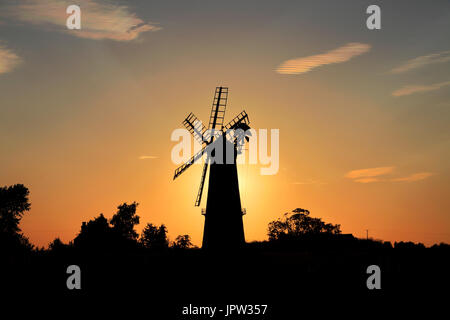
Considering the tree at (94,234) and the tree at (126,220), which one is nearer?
the tree at (94,234)

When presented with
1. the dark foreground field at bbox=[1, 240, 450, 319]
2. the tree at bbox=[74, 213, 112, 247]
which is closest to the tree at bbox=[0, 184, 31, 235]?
the tree at bbox=[74, 213, 112, 247]

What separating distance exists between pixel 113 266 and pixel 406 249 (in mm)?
28921

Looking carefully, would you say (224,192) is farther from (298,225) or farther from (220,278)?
(298,225)

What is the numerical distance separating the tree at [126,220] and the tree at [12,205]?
16.7m

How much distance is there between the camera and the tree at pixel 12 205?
63.2 m

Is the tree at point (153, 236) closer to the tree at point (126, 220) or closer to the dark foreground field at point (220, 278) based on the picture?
the tree at point (126, 220)

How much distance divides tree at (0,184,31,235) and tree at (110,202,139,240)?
1669 cm

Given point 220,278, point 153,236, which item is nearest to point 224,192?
point 220,278

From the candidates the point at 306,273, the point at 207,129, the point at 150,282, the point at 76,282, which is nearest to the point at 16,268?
the point at 76,282

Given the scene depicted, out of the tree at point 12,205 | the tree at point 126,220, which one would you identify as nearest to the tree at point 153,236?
the tree at point 126,220

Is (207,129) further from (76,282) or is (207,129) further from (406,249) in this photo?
(406,249)

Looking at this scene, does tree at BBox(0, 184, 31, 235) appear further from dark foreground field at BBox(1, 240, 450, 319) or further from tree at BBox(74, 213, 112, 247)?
dark foreground field at BBox(1, 240, 450, 319)
